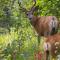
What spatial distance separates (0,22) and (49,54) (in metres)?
4.03

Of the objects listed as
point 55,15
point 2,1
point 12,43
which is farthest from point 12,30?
point 55,15

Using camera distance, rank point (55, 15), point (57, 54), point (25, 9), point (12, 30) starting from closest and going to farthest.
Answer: point (57, 54), point (12, 30), point (55, 15), point (25, 9)

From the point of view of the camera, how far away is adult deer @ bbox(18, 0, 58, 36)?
11.9m

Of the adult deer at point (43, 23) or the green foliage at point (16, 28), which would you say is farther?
the adult deer at point (43, 23)

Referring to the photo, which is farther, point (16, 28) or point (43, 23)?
point (43, 23)

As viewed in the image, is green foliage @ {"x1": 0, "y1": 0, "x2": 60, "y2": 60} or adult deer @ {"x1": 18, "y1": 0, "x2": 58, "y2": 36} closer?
green foliage @ {"x1": 0, "y1": 0, "x2": 60, "y2": 60}

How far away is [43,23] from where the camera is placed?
12.6 metres

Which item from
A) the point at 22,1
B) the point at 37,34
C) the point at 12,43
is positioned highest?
the point at 22,1

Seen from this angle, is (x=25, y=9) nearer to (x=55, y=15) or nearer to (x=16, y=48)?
(x=55, y=15)

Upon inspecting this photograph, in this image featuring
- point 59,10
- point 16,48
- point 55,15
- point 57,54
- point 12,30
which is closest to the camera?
point 57,54

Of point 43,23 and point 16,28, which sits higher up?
point 16,28

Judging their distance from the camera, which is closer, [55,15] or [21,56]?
[21,56]

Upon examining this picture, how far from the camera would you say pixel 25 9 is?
42.7ft

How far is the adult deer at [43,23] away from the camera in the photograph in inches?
470
